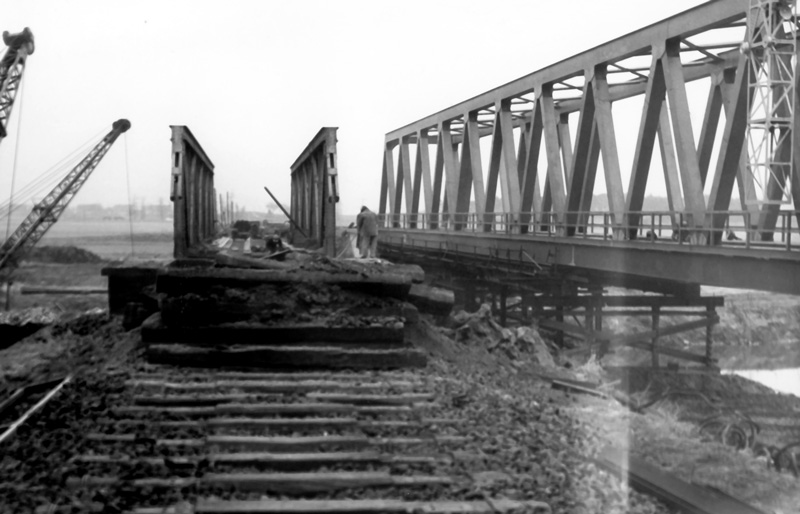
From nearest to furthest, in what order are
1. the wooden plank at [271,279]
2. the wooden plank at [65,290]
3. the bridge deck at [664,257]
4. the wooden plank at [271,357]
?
the wooden plank at [271,357], the wooden plank at [271,279], the bridge deck at [664,257], the wooden plank at [65,290]

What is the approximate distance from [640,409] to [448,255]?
19280 mm

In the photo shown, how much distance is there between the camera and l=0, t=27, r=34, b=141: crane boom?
120ft

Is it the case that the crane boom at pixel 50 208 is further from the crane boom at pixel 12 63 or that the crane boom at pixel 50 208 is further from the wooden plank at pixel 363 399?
the wooden plank at pixel 363 399

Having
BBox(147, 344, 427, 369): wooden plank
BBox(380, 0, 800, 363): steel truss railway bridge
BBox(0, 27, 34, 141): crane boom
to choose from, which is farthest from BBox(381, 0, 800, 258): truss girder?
BBox(0, 27, 34, 141): crane boom

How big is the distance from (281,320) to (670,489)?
5.06 metres

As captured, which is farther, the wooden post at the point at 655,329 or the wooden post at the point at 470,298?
A: the wooden post at the point at 470,298

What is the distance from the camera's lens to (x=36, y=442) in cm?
633

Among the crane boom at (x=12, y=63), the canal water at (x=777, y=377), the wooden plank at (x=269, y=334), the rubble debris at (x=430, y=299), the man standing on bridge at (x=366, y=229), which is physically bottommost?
the canal water at (x=777, y=377)

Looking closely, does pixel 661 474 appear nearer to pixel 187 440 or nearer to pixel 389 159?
pixel 187 440

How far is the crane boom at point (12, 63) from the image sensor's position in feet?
120

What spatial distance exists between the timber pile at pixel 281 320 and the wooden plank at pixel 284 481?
3.31m

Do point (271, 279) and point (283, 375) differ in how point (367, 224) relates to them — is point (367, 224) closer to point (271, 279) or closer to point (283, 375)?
point (271, 279)

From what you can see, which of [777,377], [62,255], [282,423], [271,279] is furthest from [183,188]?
[62,255]

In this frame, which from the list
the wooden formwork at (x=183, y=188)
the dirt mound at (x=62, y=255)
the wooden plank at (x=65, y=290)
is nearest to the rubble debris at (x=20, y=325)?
the wooden formwork at (x=183, y=188)
